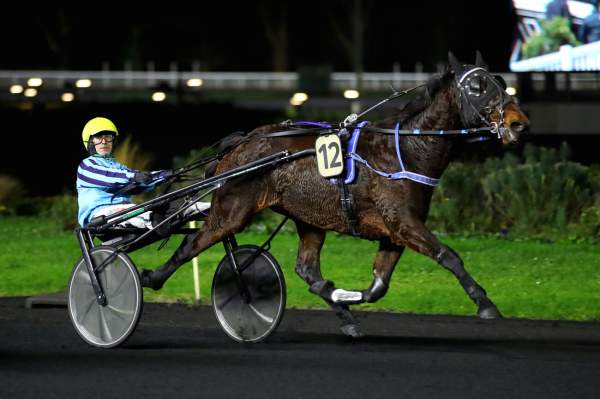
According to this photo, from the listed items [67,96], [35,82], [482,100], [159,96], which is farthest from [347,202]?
[35,82]

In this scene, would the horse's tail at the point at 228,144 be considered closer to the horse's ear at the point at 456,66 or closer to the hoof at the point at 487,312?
the horse's ear at the point at 456,66

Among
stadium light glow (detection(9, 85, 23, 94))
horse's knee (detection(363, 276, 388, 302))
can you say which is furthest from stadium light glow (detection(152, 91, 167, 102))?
horse's knee (detection(363, 276, 388, 302))

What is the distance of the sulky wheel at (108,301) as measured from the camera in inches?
376

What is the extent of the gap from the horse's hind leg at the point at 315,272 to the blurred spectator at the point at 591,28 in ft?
35.2

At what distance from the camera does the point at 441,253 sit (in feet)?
29.4

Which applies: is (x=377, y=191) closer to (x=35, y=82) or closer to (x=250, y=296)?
(x=250, y=296)

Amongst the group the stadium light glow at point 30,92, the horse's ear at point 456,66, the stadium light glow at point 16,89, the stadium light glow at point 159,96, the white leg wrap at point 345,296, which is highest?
the stadium light glow at point 16,89

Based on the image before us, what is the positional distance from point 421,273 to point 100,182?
12.8 ft

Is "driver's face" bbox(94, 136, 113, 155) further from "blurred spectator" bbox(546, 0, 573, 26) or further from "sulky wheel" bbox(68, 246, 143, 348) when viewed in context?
"blurred spectator" bbox(546, 0, 573, 26)

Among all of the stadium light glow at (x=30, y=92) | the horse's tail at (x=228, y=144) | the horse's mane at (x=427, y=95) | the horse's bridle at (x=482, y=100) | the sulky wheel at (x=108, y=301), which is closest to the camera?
the horse's bridle at (x=482, y=100)

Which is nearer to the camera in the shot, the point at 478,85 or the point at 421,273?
the point at 478,85

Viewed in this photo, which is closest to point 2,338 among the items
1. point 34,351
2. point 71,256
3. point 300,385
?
point 34,351

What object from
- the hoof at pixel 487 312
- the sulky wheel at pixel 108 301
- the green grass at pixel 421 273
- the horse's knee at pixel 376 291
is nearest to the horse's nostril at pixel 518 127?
the hoof at pixel 487 312

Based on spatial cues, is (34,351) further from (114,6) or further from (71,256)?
(114,6)
